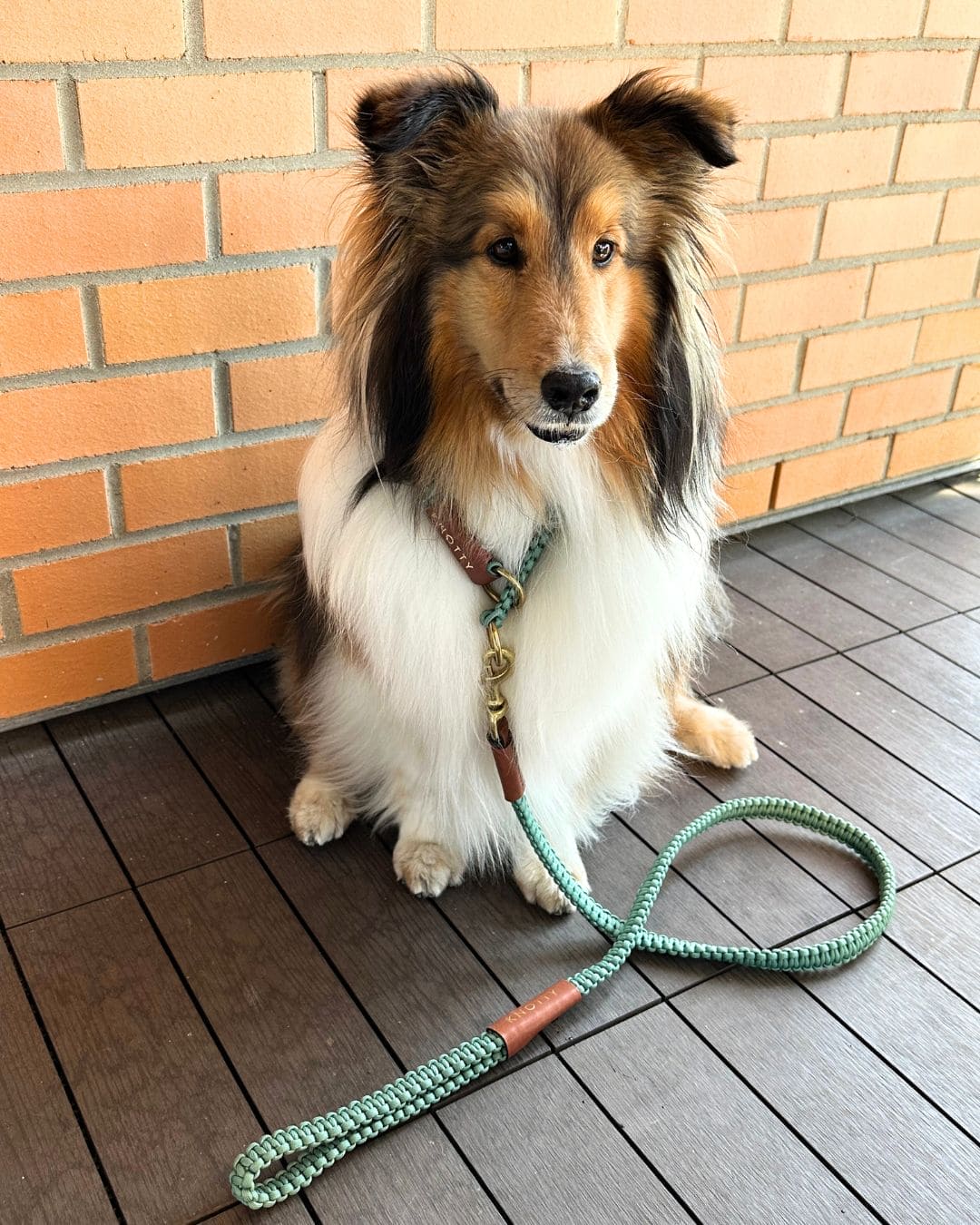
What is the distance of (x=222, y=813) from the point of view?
6.97 feet

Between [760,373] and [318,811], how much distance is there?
1646mm

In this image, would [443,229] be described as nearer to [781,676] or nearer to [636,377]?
[636,377]

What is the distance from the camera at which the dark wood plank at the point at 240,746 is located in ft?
7.03

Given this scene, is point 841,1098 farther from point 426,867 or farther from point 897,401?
point 897,401

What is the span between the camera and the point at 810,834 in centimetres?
211

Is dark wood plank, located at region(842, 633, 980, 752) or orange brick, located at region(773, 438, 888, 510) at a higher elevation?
orange brick, located at region(773, 438, 888, 510)

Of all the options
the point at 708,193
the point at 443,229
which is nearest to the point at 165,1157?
the point at 443,229

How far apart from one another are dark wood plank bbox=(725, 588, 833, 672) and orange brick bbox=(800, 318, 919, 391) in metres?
0.68

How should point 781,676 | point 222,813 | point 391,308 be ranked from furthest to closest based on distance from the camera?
point 781,676
point 222,813
point 391,308

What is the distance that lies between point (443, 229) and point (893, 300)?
195cm

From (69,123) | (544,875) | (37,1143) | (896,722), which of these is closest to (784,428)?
(896,722)

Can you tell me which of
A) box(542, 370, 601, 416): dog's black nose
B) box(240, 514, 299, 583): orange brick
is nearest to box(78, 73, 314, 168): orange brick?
→ box(240, 514, 299, 583): orange brick

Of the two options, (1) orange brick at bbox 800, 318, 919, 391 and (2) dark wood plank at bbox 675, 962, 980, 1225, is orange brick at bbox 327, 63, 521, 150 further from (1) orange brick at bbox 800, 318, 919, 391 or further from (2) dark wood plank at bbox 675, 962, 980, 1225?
(2) dark wood plank at bbox 675, 962, 980, 1225

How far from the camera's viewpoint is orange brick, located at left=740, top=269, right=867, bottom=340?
282 centimetres
